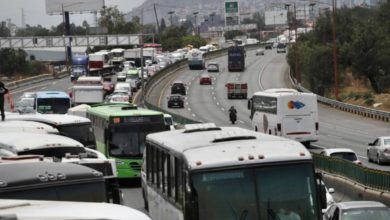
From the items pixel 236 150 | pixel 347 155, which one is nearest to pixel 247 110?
pixel 347 155

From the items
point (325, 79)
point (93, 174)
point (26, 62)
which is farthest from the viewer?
point (26, 62)

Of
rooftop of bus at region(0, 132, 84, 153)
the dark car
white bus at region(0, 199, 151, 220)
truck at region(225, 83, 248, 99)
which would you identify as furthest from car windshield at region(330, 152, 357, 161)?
the dark car

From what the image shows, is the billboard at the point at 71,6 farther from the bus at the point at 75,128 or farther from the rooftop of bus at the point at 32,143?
the rooftop of bus at the point at 32,143

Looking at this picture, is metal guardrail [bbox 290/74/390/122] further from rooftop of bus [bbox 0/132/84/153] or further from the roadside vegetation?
rooftop of bus [bbox 0/132/84/153]

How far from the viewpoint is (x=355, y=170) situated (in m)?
24.2

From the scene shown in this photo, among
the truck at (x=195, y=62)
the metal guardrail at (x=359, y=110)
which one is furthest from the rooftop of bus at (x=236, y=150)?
the truck at (x=195, y=62)

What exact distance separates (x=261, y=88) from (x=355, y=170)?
73566 millimetres

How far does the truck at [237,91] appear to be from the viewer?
292ft

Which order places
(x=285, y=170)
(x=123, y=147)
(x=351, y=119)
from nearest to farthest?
1. (x=285, y=170)
2. (x=123, y=147)
3. (x=351, y=119)

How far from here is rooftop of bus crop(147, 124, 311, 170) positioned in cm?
1203

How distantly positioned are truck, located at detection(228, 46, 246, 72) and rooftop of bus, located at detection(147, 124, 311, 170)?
104m

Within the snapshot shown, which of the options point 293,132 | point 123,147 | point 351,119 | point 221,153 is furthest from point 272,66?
point 221,153

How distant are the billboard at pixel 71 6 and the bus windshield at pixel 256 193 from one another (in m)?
150

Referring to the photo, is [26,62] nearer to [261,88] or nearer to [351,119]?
[261,88]
